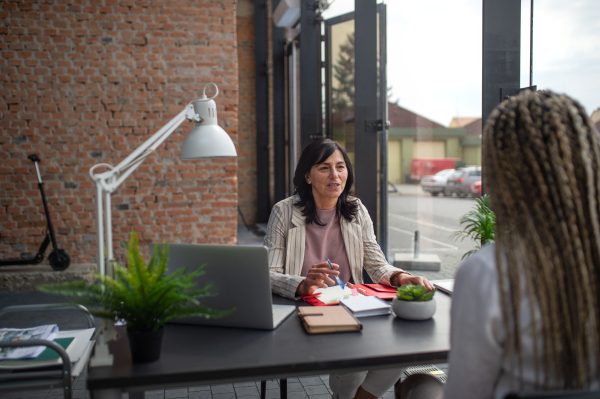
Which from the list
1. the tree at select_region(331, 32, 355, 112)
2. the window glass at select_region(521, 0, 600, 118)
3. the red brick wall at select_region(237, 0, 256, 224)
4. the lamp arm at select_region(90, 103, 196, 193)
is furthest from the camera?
the red brick wall at select_region(237, 0, 256, 224)

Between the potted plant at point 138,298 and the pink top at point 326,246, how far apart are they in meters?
1.08

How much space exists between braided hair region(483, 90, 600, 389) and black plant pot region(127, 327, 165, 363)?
32.6 inches

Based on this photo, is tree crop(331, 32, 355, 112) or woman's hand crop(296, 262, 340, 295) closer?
woman's hand crop(296, 262, 340, 295)

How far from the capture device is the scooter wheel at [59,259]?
4.51 m

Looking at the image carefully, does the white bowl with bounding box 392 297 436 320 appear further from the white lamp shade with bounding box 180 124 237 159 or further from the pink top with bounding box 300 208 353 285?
the white lamp shade with bounding box 180 124 237 159

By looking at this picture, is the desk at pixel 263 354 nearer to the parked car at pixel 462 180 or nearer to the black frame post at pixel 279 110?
the parked car at pixel 462 180

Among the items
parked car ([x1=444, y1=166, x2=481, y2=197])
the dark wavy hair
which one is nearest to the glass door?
parked car ([x1=444, y1=166, x2=481, y2=197])

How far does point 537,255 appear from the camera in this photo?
2.78 ft

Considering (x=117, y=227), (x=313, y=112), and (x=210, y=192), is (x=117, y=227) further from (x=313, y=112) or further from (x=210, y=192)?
(x=313, y=112)

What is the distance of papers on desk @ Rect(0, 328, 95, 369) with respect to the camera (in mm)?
1377

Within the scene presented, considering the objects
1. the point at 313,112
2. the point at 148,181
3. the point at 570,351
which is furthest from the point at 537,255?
the point at 148,181

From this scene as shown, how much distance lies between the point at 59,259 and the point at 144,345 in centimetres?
384

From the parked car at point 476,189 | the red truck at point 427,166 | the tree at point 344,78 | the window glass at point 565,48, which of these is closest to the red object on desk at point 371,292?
the window glass at point 565,48

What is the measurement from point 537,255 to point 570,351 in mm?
185
